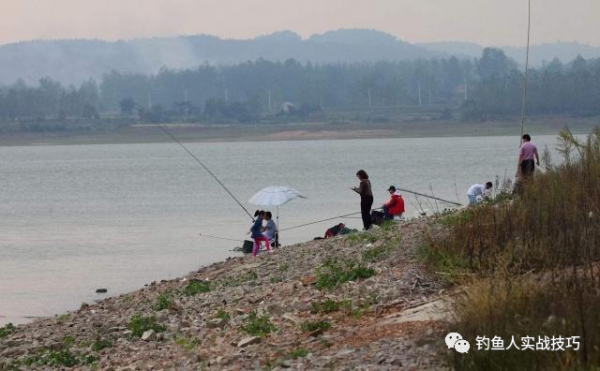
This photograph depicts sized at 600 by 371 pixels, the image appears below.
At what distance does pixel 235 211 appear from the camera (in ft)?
140

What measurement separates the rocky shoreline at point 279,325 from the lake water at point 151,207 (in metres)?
2.40

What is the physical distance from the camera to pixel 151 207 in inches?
1869

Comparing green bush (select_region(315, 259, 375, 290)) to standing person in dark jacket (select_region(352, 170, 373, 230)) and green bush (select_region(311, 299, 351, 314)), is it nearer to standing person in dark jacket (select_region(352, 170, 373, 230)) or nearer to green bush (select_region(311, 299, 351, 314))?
green bush (select_region(311, 299, 351, 314))

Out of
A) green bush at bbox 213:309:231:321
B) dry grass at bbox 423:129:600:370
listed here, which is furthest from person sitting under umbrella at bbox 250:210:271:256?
green bush at bbox 213:309:231:321

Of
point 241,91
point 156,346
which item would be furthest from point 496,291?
point 241,91

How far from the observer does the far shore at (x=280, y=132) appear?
12331 cm

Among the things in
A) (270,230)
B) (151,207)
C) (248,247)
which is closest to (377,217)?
(270,230)

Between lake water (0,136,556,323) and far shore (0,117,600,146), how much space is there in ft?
78.9

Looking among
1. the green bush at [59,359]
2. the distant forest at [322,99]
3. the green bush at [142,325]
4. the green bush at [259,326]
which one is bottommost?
the distant forest at [322,99]

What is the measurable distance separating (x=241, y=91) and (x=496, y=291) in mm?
188639

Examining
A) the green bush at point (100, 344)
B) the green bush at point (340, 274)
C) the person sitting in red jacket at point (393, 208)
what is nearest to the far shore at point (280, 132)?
the person sitting in red jacket at point (393, 208)

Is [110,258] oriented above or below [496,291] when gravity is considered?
below

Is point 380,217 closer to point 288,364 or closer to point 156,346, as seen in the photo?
point 156,346

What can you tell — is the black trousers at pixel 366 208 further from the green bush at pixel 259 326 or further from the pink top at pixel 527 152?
the green bush at pixel 259 326
